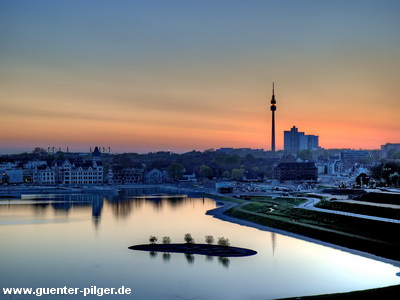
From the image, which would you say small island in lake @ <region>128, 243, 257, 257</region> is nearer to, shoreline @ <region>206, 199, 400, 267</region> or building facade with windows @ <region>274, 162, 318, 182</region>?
shoreline @ <region>206, 199, 400, 267</region>

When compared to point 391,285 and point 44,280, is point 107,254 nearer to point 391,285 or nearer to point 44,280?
point 44,280

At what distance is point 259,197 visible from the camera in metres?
81.6

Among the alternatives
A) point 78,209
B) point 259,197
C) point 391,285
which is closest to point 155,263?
point 391,285

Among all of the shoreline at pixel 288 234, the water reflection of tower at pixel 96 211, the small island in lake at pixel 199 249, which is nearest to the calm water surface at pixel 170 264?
the shoreline at pixel 288 234

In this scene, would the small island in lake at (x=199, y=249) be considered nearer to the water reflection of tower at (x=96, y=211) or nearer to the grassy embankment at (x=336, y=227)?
the grassy embankment at (x=336, y=227)

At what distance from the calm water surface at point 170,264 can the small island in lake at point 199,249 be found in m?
0.98

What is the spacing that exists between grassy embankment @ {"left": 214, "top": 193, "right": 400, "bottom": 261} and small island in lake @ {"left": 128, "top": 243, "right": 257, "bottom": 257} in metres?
8.29

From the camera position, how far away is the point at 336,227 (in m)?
46.3

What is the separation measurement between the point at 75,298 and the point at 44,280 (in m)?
4.70

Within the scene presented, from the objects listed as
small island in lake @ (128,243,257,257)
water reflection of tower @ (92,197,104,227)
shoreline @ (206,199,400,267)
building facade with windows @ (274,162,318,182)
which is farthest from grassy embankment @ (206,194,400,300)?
building facade with windows @ (274,162,318,182)

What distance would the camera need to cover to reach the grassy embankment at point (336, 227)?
3906 cm

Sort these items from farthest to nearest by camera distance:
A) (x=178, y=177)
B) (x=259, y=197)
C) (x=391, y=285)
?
(x=178, y=177), (x=259, y=197), (x=391, y=285)

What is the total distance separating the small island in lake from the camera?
38.5 m

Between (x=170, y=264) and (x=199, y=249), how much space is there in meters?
4.49
